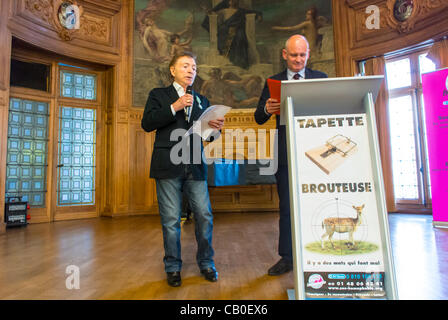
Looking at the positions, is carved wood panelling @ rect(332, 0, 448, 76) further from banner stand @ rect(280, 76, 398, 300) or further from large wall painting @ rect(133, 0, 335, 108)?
banner stand @ rect(280, 76, 398, 300)

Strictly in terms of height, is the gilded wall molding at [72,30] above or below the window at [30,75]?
above

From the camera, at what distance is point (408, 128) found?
21.4ft

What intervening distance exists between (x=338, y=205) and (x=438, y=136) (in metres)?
4.13

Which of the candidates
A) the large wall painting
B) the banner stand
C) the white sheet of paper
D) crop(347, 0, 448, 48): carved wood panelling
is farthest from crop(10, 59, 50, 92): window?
crop(347, 0, 448, 48): carved wood panelling

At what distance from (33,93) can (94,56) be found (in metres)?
1.46

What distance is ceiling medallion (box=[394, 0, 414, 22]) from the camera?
6.14 m

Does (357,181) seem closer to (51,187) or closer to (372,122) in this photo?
(372,122)

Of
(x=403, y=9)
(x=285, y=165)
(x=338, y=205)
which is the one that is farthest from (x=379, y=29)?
(x=338, y=205)

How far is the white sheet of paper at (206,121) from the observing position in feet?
6.48

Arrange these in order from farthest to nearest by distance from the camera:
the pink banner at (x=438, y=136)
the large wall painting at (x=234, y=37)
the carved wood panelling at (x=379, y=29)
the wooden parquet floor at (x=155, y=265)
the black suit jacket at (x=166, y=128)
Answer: the large wall painting at (x=234, y=37) < the carved wood panelling at (x=379, y=29) < the pink banner at (x=438, y=136) < the black suit jacket at (x=166, y=128) < the wooden parquet floor at (x=155, y=265)

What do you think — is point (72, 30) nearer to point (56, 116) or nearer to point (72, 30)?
point (72, 30)

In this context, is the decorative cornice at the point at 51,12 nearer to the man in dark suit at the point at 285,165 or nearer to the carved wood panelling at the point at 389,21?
the man in dark suit at the point at 285,165

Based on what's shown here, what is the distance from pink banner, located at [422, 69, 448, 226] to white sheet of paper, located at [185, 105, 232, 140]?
4015 mm

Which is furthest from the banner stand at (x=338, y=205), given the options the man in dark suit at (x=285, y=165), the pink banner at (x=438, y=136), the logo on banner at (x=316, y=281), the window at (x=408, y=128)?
the window at (x=408, y=128)
